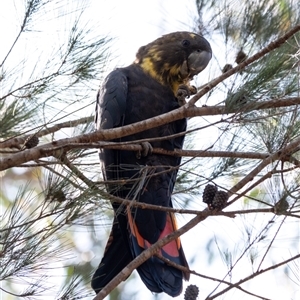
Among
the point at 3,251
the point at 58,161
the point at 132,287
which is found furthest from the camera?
the point at 132,287

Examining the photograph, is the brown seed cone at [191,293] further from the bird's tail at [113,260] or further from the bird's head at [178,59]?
the bird's head at [178,59]

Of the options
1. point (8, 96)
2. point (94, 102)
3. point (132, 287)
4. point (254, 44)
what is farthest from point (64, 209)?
point (132, 287)

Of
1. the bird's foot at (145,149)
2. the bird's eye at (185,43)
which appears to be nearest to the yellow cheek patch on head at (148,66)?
the bird's eye at (185,43)

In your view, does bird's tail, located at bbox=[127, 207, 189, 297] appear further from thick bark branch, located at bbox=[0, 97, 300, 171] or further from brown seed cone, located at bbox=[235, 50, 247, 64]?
brown seed cone, located at bbox=[235, 50, 247, 64]

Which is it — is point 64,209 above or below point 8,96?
below

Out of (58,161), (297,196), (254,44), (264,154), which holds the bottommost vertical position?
(297,196)

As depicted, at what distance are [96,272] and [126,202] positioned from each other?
1.69ft

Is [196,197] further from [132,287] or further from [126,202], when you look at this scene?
[132,287]

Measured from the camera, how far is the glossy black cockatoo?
2990 mm

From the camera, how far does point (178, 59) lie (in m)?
3.71

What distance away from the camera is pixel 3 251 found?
233cm

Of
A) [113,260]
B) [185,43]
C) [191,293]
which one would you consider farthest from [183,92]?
[191,293]

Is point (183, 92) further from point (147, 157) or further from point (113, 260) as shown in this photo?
point (113, 260)

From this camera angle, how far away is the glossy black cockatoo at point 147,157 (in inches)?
118
